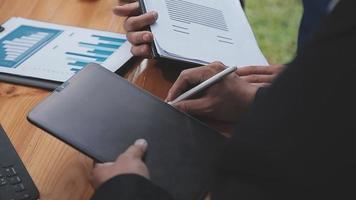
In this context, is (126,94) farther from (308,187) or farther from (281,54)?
(281,54)

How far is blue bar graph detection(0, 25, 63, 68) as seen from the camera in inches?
38.1

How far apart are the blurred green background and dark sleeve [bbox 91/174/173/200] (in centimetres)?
166

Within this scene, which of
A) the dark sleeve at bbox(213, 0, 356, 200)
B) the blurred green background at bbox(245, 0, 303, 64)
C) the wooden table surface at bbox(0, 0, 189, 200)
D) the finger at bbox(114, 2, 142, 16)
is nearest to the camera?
the dark sleeve at bbox(213, 0, 356, 200)

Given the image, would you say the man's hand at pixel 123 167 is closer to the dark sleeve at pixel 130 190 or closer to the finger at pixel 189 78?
the dark sleeve at pixel 130 190

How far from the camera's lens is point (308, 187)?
1.57ft

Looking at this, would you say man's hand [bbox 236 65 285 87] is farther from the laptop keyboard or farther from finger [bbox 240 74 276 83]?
the laptop keyboard

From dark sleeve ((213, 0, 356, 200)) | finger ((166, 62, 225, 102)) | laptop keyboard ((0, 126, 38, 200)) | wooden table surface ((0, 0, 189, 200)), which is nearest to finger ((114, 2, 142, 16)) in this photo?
wooden table surface ((0, 0, 189, 200))

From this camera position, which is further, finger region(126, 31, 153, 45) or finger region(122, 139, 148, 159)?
finger region(126, 31, 153, 45)

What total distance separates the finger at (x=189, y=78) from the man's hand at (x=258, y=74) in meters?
0.07

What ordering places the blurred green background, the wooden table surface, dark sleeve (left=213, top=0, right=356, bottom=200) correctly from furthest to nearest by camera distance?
the blurred green background
the wooden table surface
dark sleeve (left=213, top=0, right=356, bottom=200)

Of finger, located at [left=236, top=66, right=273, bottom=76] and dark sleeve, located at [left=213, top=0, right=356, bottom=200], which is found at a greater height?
dark sleeve, located at [left=213, top=0, right=356, bottom=200]

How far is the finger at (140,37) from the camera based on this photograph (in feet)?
3.20

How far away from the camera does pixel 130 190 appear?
2.10 feet

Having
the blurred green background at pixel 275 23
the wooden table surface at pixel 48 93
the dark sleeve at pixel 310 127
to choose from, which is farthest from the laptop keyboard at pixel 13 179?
the blurred green background at pixel 275 23
